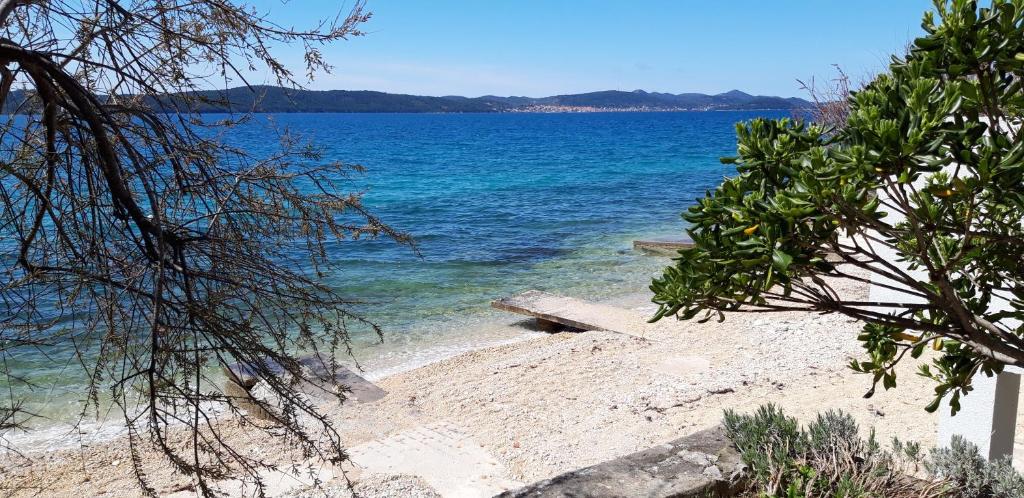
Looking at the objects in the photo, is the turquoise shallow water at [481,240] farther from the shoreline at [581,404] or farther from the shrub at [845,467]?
the shrub at [845,467]

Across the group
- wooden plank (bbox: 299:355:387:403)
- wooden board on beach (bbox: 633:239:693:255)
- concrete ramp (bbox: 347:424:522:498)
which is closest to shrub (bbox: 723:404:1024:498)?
concrete ramp (bbox: 347:424:522:498)

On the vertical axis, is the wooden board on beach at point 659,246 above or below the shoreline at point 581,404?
below

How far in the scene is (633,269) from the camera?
54.0ft

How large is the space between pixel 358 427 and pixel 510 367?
2286mm

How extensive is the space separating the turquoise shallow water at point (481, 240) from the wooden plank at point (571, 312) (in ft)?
1.50

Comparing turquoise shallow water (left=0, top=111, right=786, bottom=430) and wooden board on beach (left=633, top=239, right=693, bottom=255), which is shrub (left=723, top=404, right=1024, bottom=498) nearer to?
turquoise shallow water (left=0, top=111, right=786, bottom=430)

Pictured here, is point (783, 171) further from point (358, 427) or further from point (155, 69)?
point (358, 427)

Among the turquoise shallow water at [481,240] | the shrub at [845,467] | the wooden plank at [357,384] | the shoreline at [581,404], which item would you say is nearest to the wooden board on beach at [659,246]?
the turquoise shallow water at [481,240]

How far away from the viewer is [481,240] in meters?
20.5

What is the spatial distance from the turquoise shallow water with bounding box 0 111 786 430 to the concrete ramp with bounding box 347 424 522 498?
1.79 metres

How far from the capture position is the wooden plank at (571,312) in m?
11.0

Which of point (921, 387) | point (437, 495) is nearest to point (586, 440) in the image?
point (437, 495)

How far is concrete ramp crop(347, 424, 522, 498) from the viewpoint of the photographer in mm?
5816

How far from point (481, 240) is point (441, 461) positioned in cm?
1424
